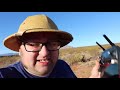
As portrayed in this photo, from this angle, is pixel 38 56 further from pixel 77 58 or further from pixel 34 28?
pixel 77 58

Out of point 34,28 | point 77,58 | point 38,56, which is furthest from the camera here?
point 77,58

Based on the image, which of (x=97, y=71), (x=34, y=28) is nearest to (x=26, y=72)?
(x=34, y=28)

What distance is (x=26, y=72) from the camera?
193cm

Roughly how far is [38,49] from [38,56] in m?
0.06

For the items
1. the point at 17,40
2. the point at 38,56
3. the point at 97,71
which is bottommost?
the point at 97,71

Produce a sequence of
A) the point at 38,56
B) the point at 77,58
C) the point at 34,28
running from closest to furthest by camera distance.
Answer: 1. the point at 34,28
2. the point at 38,56
3. the point at 77,58

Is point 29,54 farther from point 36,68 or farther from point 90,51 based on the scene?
point 90,51

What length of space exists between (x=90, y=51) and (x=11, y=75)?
112 centimetres

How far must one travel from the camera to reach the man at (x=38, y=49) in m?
1.85

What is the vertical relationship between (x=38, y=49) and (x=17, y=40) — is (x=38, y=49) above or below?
below

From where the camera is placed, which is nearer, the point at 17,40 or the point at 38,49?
the point at 17,40

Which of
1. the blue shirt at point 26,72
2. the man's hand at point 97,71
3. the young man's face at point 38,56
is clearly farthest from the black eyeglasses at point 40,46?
the man's hand at point 97,71

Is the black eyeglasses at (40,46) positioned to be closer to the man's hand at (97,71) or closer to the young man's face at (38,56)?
the young man's face at (38,56)

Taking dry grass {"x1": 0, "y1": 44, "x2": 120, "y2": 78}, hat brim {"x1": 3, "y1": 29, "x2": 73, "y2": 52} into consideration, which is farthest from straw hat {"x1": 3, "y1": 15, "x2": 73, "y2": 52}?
dry grass {"x1": 0, "y1": 44, "x2": 120, "y2": 78}
